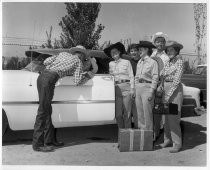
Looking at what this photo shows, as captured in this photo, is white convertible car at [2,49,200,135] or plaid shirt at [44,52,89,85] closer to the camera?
white convertible car at [2,49,200,135]

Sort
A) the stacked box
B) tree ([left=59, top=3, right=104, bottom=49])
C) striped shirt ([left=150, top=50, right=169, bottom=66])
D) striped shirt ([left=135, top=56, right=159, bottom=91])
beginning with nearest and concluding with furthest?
the stacked box < striped shirt ([left=135, top=56, right=159, bottom=91]) < striped shirt ([left=150, top=50, right=169, bottom=66]) < tree ([left=59, top=3, right=104, bottom=49])

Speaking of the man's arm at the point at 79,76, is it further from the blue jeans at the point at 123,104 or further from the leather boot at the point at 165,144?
the leather boot at the point at 165,144

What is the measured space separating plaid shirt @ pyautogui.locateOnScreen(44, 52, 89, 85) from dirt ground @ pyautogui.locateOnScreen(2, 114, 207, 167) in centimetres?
105

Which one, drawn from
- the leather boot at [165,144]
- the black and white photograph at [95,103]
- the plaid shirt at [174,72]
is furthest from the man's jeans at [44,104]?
the leather boot at [165,144]

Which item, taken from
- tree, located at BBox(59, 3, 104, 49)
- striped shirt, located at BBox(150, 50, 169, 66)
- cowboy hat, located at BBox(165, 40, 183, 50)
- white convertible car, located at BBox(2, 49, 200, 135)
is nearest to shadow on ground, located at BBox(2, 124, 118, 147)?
white convertible car, located at BBox(2, 49, 200, 135)

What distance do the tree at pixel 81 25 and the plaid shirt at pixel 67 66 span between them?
341 cm

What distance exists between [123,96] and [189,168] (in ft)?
4.80

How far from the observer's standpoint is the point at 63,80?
4.71 metres

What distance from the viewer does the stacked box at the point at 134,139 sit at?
15.2ft

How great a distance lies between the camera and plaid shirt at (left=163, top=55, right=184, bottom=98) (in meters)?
4.63

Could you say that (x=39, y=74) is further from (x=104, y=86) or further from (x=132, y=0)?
(x=132, y=0)

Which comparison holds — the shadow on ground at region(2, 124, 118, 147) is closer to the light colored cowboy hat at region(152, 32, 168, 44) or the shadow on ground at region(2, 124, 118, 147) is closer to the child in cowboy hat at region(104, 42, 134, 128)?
the child in cowboy hat at region(104, 42, 134, 128)

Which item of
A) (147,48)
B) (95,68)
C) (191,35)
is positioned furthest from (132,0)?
(191,35)

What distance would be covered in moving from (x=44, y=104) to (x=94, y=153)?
1009 millimetres
